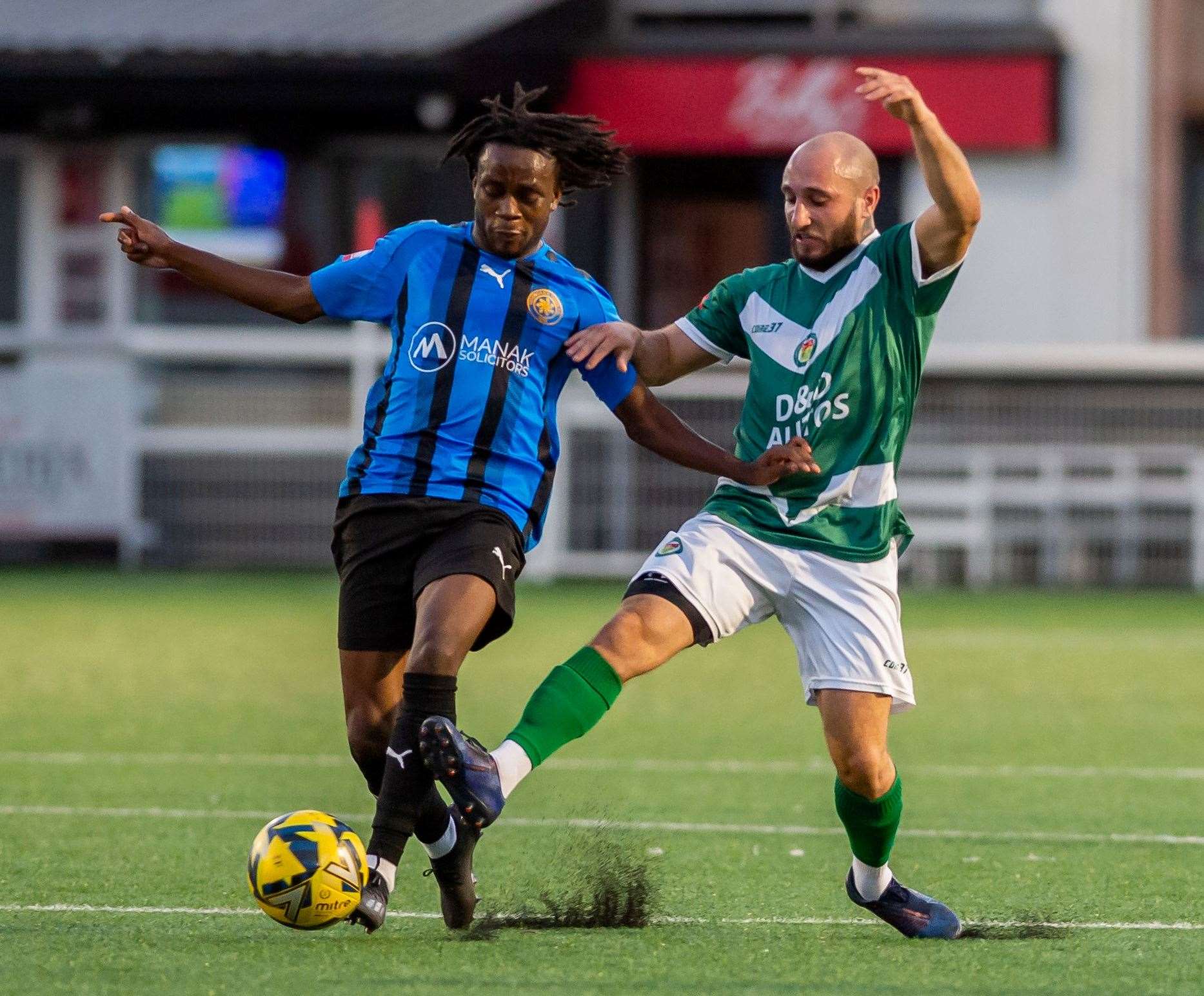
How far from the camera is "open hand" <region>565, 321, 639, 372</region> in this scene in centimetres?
574

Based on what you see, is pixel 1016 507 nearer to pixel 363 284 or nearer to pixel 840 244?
pixel 840 244

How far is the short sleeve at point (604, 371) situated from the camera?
5.89 m

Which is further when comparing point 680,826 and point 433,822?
point 680,826

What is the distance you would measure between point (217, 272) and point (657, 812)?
9.17 feet

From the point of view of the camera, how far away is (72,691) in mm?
11055

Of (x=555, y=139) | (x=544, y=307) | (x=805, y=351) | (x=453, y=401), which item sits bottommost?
(x=453, y=401)

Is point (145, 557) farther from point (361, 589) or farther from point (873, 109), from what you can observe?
point (361, 589)

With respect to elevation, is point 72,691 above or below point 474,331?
below

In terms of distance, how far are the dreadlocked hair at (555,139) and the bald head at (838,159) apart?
0.55m

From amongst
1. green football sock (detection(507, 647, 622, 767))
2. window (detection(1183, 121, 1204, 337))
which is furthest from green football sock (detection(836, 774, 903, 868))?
window (detection(1183, 121, 1204, 337))

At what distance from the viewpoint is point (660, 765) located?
8836 millimetres

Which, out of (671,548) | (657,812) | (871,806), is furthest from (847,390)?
(657,812)

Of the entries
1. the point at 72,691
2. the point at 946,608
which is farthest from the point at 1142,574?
the point at 72,691

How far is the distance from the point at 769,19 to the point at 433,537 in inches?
632
